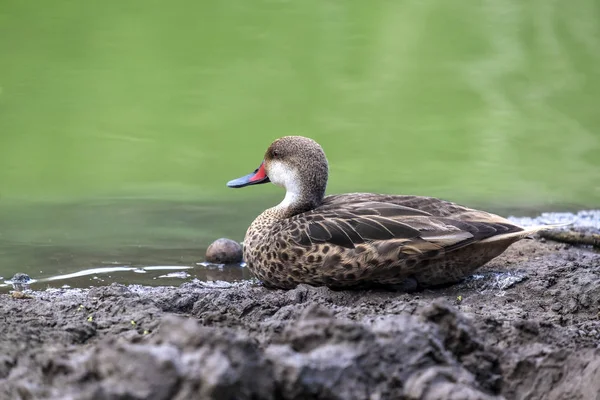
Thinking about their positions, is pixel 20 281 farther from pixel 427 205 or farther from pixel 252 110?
pixel 252 110

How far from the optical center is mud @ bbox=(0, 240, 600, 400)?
254 cm

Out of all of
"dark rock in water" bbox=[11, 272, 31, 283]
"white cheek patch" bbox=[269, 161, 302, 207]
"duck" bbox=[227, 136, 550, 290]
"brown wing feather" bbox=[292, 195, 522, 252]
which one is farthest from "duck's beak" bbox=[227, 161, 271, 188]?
"dark rock in water" bbox=[11, 272, 31, 283]

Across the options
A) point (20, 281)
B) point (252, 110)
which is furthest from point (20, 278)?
point (252, 110)

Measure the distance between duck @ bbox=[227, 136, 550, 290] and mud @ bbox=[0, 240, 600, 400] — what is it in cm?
48

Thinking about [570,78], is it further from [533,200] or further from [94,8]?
[94,8]

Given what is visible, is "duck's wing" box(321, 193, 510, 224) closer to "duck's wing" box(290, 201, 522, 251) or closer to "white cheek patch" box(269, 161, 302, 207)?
"duck's wing" box(290, 201, 522, 251)

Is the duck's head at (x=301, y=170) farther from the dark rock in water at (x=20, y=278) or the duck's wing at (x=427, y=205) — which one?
the dark rock in water at (x=20, y=278)

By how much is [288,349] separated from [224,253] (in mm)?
3646

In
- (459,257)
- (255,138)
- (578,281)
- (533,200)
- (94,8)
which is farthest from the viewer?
(94,8)

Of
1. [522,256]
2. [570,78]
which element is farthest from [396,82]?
[522,256]

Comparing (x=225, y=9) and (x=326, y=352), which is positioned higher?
(x=225, y=9)

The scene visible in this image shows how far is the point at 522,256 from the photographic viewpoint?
627 centimetres

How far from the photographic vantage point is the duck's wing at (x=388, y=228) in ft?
17.7

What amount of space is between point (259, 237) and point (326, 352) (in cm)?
312
